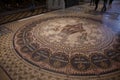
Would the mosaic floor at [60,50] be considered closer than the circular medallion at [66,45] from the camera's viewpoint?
Yes

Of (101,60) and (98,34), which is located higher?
(98,34)

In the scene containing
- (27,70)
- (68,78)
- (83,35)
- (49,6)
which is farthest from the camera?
(49,6)

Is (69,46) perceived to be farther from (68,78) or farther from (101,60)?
(68,78)

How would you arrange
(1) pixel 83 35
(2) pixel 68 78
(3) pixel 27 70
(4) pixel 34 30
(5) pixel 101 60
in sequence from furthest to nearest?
1. (4) pixel 34 30
2. (1) pixel 83 35
3. (5) pixel 101 60
4. (3) pixel 27 70
5. (2) pixel 68 78

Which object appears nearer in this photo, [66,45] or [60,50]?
[60,50]

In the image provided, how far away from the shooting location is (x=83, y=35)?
11.1ft

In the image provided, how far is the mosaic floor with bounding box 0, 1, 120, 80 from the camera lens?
2.15 meters

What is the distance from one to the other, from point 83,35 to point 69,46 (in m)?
0.65

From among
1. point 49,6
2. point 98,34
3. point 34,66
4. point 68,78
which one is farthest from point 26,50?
Answer: point 49,6

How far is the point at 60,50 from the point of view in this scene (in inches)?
109

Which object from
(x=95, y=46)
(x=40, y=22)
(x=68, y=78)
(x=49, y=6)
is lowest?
(x=68, y=78)

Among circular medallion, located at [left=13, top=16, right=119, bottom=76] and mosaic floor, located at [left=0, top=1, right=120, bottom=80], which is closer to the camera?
mosaic floor, located at [left=0, top=1, right=120, bottom=80]

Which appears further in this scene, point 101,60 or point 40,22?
point 40,22

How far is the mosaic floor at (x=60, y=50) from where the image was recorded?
2148 mm
